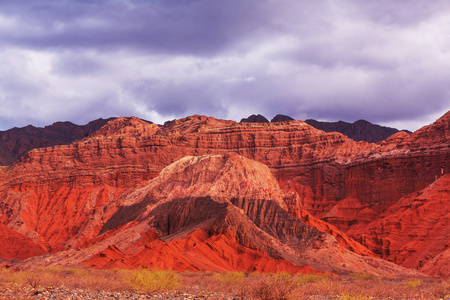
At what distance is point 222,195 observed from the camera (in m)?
90.2

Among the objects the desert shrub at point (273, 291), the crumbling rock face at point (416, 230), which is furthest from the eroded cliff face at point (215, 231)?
the desert shrub at point (273, 291)

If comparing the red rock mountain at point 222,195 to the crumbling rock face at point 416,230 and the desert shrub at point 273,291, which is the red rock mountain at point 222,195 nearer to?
the crumbling rock face at point 416,230

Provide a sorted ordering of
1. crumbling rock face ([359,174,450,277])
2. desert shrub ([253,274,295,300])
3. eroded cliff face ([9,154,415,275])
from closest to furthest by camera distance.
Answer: desert shrub ([253,274,295,300]) < eroded cliff face ([9,154,415,275]) < crumbling rock face ([359,174,450,277])

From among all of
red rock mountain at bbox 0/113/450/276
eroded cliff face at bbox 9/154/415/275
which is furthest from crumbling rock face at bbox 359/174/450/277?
eroded cliff face at bbox 9/154/415/275

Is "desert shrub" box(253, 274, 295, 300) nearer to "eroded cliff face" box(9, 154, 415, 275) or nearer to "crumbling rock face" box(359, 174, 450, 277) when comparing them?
"eroded cliff face" box(9, 154, 415, 275)

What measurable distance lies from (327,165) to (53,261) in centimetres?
7605

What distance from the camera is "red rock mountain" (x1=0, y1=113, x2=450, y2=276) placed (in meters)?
73.6

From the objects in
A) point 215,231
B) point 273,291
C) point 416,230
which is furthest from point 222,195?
point 273,291

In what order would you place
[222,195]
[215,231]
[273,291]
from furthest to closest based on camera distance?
[222,195]
[215,231]
[273,291]

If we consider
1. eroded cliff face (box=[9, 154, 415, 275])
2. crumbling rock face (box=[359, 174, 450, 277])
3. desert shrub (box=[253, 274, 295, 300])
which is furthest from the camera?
crumbling rock face (box=[359, 174, 450, 277])

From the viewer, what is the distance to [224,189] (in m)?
92.8

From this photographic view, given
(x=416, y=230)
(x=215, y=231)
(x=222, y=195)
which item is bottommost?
(x=416, y=230)

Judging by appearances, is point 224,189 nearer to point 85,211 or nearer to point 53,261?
point 53,261

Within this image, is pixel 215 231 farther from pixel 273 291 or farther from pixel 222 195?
pixel 273 291
